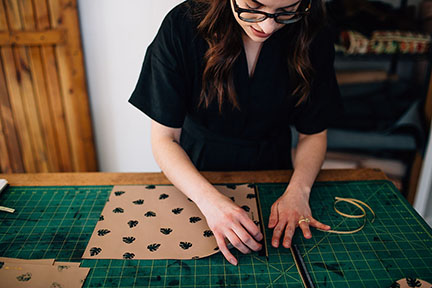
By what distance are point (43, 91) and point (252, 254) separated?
Result: 150 centimetres

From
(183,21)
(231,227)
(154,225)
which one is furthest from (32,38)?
(231,227)

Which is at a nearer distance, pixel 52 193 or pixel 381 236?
pixel 381 236

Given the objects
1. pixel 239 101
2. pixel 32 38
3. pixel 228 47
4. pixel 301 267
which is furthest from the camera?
pixel 32 38

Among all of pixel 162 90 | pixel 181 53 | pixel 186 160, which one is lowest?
pixel 186 160

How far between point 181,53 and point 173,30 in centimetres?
7

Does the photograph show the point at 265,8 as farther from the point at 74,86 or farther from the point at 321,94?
the point at 74,86

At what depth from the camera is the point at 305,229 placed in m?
0.86

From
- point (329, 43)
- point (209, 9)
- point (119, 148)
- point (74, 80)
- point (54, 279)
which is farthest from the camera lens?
point (119, 148)

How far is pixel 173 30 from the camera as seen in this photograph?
1014 millimetres

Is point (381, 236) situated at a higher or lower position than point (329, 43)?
lower

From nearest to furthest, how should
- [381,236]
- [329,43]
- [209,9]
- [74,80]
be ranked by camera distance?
[381,236] → [209,9] → [329,43] → [74,80]

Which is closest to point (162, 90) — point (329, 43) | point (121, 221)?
point (121, 221)

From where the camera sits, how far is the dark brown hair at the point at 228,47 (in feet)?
3.21

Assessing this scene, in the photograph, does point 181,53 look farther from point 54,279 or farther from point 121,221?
point 54,279
